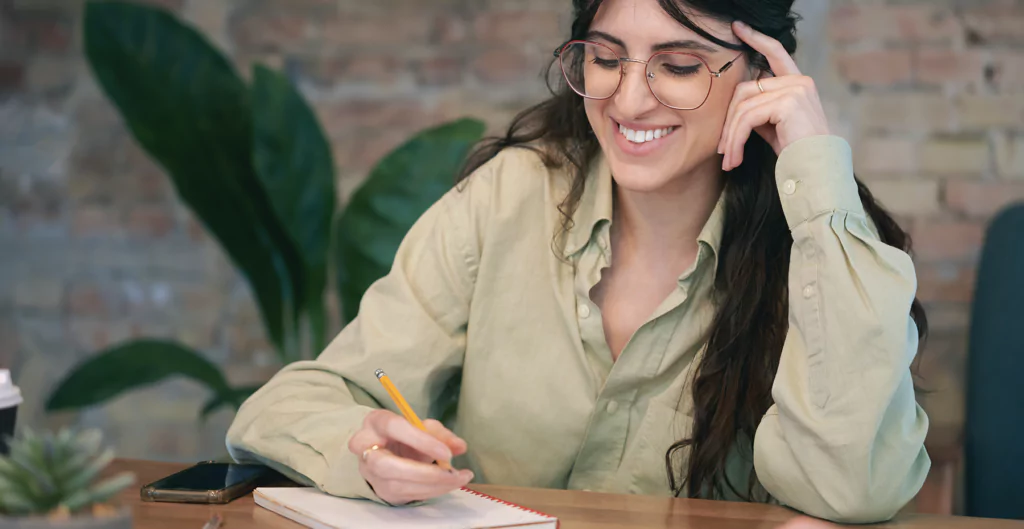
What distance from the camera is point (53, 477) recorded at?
717mm

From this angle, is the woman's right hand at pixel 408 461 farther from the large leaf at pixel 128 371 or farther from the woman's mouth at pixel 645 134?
the large leaf at pixel 128 371

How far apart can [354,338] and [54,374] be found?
5.70ft

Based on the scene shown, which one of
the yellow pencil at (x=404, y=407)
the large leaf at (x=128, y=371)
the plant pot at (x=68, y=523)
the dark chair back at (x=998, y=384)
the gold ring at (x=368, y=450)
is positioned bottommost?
the dark chair back at (x=998, y=384)

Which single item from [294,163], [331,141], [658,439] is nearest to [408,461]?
[658,439]

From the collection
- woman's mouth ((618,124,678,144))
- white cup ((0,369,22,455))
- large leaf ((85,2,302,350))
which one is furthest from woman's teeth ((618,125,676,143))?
large leaf ((85,2,302,350))

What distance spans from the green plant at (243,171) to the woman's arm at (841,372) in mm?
1112

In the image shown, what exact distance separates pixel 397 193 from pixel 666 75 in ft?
3.40

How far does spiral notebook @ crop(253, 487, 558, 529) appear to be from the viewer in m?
1.01

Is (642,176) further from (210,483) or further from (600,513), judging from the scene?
(210,483)

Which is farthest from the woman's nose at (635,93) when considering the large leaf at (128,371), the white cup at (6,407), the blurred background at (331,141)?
the large leaf at (128,371)

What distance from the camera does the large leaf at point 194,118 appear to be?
228 cm

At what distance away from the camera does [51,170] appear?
8.79ft

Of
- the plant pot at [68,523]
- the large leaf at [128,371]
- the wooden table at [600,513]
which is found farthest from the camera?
the large leaf at [128,371]

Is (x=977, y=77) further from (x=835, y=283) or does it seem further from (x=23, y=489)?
(x=23, y=489)
